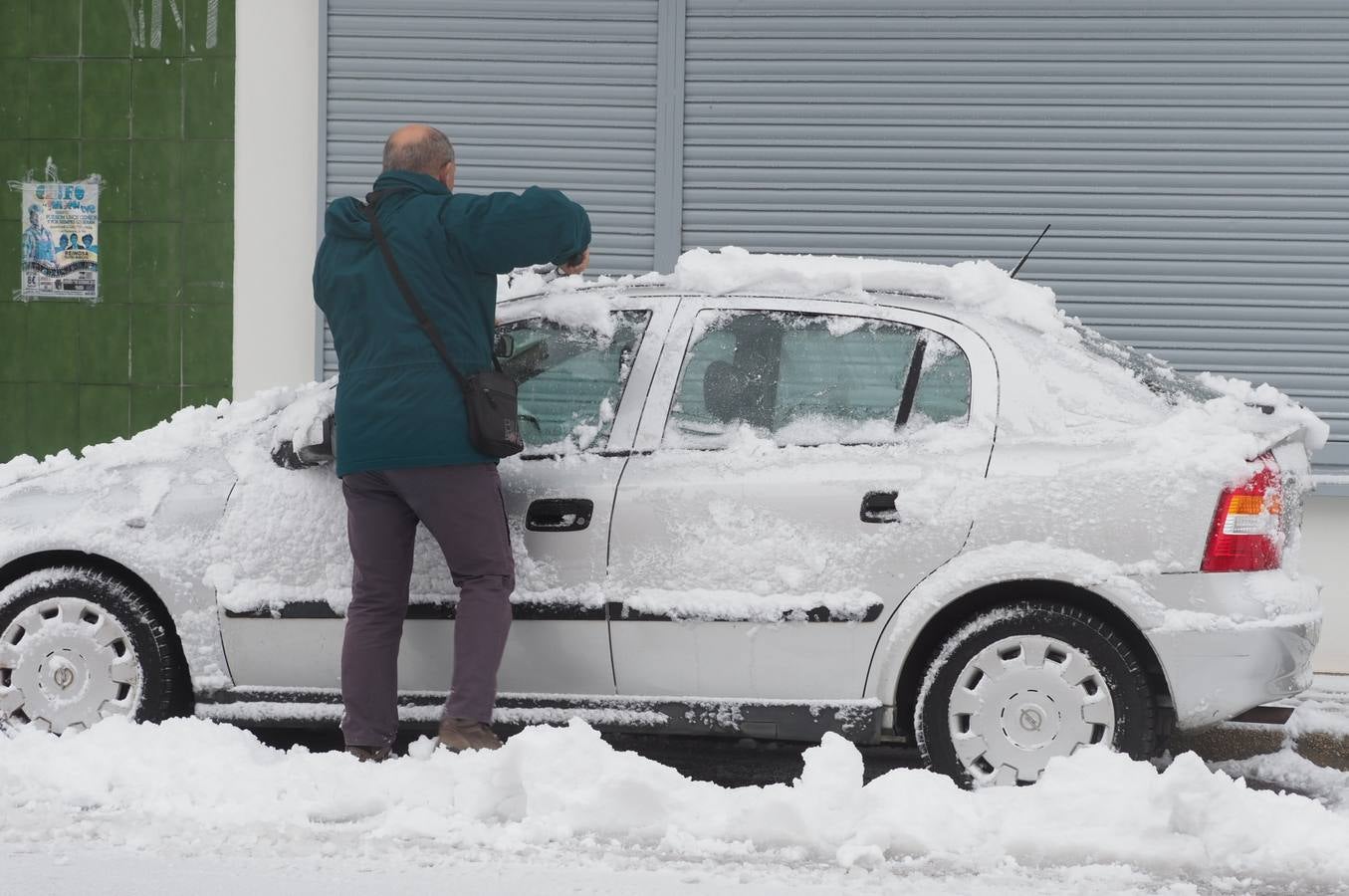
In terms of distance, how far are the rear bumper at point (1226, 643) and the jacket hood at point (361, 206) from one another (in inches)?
97.7

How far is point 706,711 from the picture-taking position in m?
4.79

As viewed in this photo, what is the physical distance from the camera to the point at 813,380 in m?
4.90

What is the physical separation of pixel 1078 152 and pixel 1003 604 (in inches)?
166

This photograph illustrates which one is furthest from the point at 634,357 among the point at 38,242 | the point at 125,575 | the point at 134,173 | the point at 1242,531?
the point at 38,242

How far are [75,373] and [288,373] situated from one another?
1.27 m

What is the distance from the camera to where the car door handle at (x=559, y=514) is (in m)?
4.85

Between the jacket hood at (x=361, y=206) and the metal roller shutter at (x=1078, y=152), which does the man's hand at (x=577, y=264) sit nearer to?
the jacket hood at (x=361, y=206)

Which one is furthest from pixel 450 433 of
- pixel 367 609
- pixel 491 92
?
pixel 491 92

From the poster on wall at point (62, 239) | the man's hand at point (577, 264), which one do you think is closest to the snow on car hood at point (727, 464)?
the man's hand at point (577, 264)

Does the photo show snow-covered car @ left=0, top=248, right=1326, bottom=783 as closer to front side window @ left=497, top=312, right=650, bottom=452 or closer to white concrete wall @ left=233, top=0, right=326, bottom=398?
front side window @ left=497, top=312, right=650, bottom=452

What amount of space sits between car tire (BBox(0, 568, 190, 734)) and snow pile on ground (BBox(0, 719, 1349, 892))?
406mm

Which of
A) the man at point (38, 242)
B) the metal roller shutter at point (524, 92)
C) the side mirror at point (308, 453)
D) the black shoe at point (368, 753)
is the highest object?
the metal roller shutter at point (524, 92)

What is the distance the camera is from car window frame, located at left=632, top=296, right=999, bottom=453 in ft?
15.9

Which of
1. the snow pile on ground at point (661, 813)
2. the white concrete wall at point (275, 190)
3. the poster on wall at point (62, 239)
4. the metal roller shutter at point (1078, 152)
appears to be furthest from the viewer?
the poster on wall at point (62, 239)
